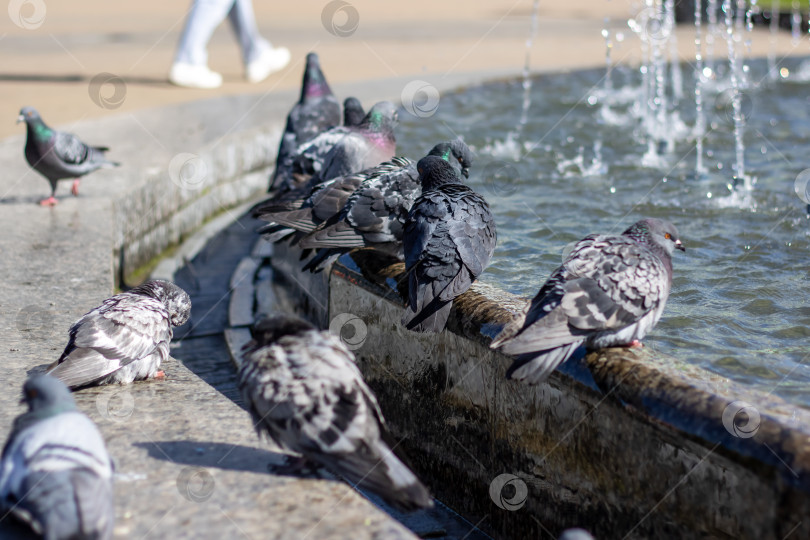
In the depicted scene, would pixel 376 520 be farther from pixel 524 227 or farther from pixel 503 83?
pixel 503 83

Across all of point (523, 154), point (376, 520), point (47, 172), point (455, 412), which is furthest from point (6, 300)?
point (523, 154)

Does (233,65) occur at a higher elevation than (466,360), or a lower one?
higher

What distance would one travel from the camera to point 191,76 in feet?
35.2

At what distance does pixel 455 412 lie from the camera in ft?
11.9

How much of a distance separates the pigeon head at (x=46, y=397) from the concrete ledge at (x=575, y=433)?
1463mm

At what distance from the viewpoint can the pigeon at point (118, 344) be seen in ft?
10.9

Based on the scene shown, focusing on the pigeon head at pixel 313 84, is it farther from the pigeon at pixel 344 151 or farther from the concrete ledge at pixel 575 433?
the concrete ledge at pixel 575 433

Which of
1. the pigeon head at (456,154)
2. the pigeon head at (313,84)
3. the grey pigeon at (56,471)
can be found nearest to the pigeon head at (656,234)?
the pigeon head at (456,154)

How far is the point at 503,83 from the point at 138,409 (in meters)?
7.54

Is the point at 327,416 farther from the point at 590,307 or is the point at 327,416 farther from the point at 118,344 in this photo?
the point at 118,344

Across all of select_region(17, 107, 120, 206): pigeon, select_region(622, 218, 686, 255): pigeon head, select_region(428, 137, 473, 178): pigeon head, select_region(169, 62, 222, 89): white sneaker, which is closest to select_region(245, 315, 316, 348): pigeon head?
select_region(622, 218, 686, 255): pigeon head

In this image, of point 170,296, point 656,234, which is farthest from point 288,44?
point 656,234

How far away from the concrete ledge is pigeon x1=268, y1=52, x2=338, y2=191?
A: 197cm

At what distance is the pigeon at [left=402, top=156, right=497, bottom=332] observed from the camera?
346cm
